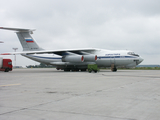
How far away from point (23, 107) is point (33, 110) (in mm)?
480

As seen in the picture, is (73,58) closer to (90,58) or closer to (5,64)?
(90,58)

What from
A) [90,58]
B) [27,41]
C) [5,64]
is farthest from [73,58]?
[5,64]

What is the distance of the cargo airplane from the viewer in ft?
92.0

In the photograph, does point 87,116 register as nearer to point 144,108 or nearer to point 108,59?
point 144,108

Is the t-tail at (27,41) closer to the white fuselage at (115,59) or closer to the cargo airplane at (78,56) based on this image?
the cargo airplane at (78,56)

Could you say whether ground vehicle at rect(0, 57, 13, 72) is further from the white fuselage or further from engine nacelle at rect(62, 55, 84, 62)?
engine nacelle at rect(62, 55, 84, 62)

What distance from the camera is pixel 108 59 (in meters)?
28.8

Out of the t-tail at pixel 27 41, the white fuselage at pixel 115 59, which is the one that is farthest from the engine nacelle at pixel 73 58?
the t-tail at pixel 27 41

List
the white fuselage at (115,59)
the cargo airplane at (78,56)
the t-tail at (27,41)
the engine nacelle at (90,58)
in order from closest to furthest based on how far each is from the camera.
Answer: the white fuselage at (115,59)
the cargo airplane at (78,56)
the engine nacelle at (90,58)
the t-tail at (27,41)

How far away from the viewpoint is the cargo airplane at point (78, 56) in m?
28.0

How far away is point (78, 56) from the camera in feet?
94.8

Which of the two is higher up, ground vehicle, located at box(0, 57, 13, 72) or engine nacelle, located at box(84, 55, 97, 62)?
engine nacelle, located at box(84, 55, 97, 62)

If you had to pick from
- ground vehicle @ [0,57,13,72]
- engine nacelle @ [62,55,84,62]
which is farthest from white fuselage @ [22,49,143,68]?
ground vehicle @ [0,57,13,72]

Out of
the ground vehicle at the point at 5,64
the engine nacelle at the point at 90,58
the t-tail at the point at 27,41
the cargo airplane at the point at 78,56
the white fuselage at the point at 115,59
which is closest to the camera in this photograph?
the white fuselage at the point at 115,59
